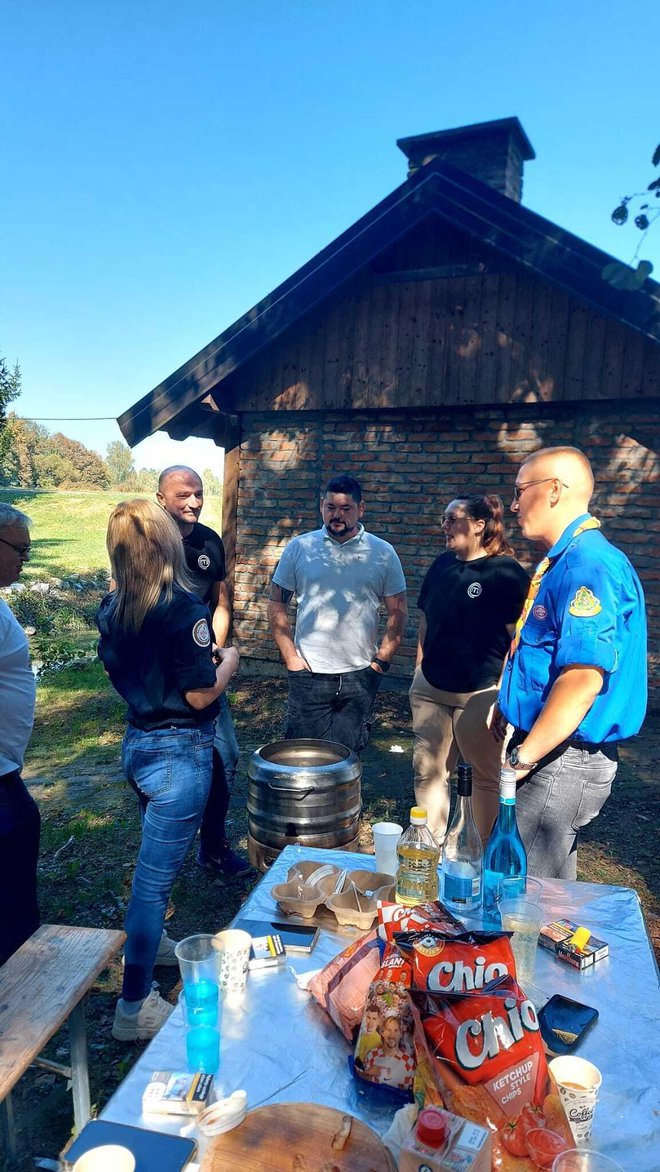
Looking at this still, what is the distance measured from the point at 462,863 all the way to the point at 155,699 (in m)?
1.23

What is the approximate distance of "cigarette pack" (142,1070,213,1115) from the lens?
130 cm

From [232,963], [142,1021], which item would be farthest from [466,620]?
[232,963]

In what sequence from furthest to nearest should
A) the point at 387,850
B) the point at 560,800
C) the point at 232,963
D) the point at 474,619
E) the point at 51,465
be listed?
the point at 51,465 < the point at 474,619 < the point at 560,800 < the point at 387,850 < the point at 232,963

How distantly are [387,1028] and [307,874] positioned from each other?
85 cm

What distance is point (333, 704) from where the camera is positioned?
13.6 feet

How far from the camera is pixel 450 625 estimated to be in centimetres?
388

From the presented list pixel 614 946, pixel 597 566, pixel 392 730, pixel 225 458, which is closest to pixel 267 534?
pixel 225 458

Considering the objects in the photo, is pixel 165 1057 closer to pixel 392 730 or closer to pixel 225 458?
pixel 392 730

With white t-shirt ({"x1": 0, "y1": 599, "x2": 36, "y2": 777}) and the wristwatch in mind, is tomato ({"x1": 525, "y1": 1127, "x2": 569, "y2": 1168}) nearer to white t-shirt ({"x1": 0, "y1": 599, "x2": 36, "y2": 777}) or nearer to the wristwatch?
the wristwatch

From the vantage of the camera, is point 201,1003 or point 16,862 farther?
point 16,862

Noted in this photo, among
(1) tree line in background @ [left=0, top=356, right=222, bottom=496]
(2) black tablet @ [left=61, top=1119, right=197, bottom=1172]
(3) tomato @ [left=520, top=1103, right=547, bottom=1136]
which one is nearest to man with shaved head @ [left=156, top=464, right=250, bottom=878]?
(2) black tablet @ [left=61, top=1119, right=197, bottom=1172]

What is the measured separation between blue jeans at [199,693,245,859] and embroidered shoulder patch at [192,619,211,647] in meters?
1.40

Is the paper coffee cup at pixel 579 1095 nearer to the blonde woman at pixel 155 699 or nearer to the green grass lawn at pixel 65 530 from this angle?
the blonde woman at pixel 155 699

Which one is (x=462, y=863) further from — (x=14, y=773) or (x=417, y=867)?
(x=14, y=773)
